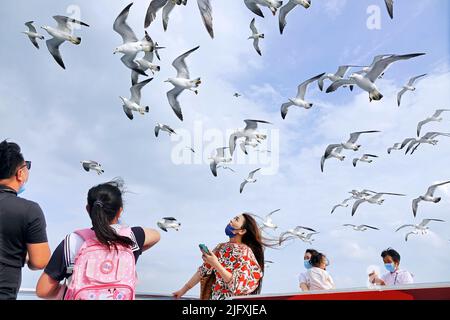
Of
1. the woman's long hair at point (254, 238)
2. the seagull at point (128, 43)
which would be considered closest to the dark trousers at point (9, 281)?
the woman's long hair at point (254, 238)

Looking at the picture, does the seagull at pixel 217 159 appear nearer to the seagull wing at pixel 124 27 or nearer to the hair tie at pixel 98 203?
the seagull wing at pixel 124 27

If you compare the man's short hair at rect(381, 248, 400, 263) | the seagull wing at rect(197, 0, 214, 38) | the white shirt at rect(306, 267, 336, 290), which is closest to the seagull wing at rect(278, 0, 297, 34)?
the seagull wing at rect(197, 0, 214, 38)

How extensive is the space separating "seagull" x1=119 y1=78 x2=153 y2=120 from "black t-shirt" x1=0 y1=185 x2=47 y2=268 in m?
12.2

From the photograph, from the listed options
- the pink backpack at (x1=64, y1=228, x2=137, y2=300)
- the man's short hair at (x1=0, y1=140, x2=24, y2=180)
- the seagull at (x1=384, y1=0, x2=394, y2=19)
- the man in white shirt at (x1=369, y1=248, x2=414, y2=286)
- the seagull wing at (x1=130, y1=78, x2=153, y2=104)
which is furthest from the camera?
the seagull wing at (x1=130, y1=78, x2=153, y2=104)

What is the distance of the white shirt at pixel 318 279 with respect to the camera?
21.3 feet

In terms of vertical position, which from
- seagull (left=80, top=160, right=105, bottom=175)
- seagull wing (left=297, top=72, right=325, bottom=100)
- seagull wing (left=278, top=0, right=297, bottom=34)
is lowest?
seagull (left=80, top=160, right=105, bottom=175)

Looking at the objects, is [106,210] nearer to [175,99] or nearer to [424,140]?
[175,99]

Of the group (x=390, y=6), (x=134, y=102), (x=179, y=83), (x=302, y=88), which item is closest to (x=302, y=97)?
(x=302, y=88)

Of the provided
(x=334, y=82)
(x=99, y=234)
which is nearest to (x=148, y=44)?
(x=334, y=82)

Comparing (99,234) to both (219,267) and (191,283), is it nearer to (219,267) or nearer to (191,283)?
(219,267)

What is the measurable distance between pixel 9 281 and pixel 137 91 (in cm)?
1283

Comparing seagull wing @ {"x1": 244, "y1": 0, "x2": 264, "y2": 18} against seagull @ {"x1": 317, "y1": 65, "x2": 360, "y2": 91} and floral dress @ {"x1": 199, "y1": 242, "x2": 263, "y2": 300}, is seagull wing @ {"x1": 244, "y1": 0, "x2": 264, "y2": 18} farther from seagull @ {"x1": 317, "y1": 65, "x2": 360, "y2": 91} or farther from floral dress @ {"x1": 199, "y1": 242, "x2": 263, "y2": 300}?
floral dress @ {"x1": 199, "y1": 242, "x2": 263, "y2": 300}

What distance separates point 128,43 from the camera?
13.4 metres

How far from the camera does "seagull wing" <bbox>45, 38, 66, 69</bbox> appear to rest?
46.5 feet
